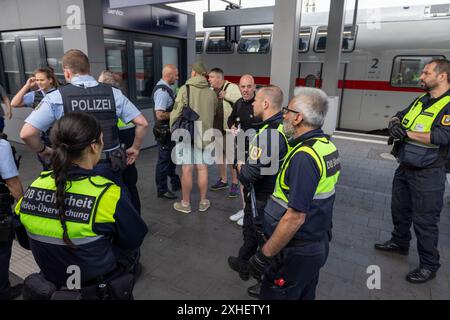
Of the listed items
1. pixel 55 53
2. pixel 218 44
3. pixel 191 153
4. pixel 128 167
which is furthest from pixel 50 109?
pixel 218 44

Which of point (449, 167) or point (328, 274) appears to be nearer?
point (328, 274)

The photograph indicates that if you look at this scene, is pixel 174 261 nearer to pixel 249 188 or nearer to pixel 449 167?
pixel 249 188

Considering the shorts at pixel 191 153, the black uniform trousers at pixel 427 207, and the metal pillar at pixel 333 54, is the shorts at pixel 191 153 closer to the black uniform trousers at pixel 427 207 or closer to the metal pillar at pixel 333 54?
the metal pillar at pixel 333 54

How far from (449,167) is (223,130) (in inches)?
112

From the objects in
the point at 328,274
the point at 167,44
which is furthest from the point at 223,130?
the point at 167,44

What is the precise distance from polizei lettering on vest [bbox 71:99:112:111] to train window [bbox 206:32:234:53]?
8796 millimetres

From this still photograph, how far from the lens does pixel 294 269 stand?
192 centimetres

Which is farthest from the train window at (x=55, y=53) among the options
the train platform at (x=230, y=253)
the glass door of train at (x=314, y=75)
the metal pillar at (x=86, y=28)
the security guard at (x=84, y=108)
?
the glass door of train at (x=314, y=75)

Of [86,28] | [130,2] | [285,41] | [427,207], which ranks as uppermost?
[130,2]

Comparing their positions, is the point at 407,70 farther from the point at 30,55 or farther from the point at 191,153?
the point at 30,55

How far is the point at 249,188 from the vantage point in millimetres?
2695

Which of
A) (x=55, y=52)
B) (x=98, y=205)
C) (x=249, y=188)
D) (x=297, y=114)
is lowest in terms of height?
(x=249, y=188)

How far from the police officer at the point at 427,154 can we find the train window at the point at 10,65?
26.6 ft

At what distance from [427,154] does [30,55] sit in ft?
25.6
